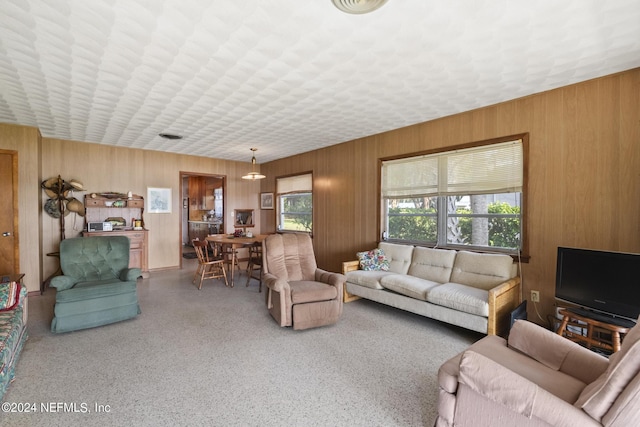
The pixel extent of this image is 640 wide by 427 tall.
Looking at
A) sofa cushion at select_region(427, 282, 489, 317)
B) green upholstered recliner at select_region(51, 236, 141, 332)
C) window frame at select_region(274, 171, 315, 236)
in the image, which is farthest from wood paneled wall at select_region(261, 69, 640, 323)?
green upholstered recliner at select_region(51, 236, 141, 332)

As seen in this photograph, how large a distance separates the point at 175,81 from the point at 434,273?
377 centimetres

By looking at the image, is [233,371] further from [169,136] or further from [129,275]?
[169,136]

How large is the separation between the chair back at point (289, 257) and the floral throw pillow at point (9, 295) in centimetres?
234

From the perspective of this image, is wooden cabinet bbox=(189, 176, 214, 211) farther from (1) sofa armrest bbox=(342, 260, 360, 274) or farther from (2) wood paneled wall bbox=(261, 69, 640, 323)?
(2) wood paneled wall bbox=(261, 69, 640, 323)

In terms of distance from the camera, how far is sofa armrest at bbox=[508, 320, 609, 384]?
164 centimetres

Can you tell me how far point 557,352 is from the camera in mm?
1784

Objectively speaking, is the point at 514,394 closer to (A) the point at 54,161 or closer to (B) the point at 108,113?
(B) the point at 108,113

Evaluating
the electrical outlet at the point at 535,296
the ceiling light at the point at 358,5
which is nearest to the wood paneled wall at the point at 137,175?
the ceiling light at the point at 358,5

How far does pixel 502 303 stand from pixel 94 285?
4525 mm

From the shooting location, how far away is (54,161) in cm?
536

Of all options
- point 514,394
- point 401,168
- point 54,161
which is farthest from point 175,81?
point 54,161

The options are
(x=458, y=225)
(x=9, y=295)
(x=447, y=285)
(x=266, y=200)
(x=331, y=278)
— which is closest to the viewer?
(x=9, y=295)

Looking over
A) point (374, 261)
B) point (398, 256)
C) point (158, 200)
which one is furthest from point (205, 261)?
point (398, 256)

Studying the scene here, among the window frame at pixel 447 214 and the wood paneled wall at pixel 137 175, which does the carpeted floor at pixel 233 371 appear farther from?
the wood paneled wall at pixel 137 175
